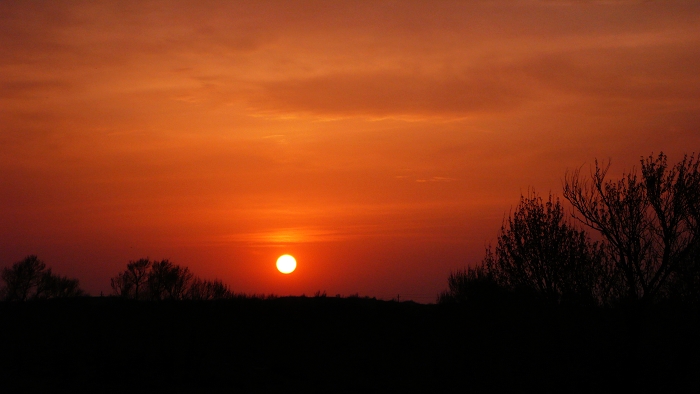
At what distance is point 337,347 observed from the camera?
3203 centimetres

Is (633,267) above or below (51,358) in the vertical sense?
above

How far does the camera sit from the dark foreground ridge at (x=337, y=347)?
18.4 meters

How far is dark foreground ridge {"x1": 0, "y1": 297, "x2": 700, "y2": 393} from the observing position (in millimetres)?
18359

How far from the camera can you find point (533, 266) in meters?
23.7

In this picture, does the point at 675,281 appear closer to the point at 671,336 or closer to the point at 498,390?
the point at 671,336

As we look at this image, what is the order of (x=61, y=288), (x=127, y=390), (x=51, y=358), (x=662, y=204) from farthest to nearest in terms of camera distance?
1. (x=61, y=288)
2. (x=51, y=358)
3. (x=127, y=390)
4. (x=662, y=204)

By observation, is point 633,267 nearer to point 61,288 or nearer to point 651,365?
point 651,365

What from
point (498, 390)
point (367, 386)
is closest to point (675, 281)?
point (498, 390)

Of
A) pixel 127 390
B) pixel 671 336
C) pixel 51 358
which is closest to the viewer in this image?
pixel 671 336

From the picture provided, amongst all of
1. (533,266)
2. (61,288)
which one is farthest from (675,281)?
(61,288)

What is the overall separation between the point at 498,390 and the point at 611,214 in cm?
884

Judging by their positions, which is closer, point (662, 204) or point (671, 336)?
point (671, 336)

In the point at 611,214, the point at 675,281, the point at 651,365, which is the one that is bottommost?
the point at 651,365

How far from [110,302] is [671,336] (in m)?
33.9
